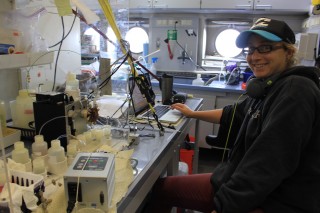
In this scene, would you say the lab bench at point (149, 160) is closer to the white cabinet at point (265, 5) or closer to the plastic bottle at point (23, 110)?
the plastic bottle at point (23, 110)

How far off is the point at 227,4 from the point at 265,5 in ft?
1.34

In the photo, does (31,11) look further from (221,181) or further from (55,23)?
(221,181)

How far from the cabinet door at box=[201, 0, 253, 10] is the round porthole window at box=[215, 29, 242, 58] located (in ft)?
1.90

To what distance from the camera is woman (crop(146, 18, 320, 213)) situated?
110 cm

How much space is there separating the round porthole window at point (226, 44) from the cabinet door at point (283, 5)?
685 millimetres

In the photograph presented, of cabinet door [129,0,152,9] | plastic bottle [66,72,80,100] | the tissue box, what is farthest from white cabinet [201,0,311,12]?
the tissue box

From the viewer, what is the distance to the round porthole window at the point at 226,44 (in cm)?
369

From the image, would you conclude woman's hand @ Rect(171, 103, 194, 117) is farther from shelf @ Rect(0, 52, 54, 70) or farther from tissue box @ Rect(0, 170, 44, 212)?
tissue box @ Rect(0, 170, 44, 212)

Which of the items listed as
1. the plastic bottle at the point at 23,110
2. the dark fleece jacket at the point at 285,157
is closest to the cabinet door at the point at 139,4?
the plastic bottle at the point at 23,110

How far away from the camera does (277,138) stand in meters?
1.10

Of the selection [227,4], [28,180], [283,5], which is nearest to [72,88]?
[28,180]

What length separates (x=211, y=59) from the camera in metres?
3.78

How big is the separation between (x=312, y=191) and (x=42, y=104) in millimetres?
1212

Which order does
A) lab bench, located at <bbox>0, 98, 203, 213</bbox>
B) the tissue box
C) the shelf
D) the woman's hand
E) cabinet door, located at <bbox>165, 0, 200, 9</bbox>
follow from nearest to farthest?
1. the tissue box
2. lab bench, located at <bbox>0, 98, 203, 213</bbox>
3. the shelf
4. the woman's hand
5. cabinet door, located at <bbox>165, 0, 200, 9</bbox>
